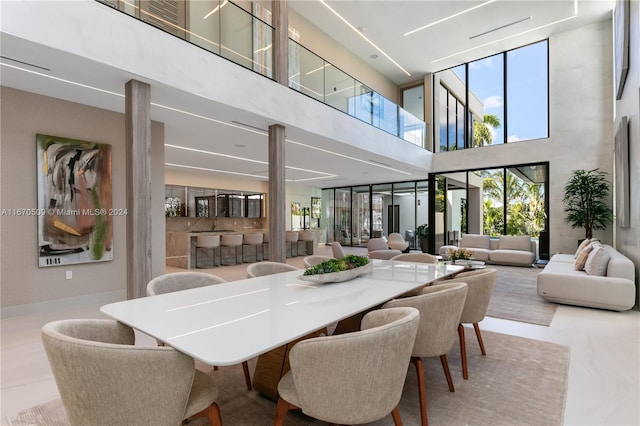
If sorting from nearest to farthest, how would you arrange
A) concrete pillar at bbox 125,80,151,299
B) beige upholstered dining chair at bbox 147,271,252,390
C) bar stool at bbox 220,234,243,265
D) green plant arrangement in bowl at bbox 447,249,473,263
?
beige upholstered dining chair at bbox 147,271,252,390 → concrete pillar at bbox 125,80,151,299 → green plant arrangement in bowl at bbox 447,249,473,263 → bar stool at bbox 220,234,243,265

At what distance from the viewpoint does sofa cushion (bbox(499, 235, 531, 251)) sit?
844 cm

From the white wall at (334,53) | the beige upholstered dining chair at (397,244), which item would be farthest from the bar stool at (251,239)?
the white wall at (334,53)

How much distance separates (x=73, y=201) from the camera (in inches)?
180

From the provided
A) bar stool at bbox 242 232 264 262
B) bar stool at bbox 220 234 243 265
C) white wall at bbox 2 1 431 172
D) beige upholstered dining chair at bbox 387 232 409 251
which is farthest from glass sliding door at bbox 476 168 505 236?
bar stool at bbox 220 234 243 265

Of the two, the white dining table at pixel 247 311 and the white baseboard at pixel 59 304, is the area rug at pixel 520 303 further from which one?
the white baseboard at pixel 59 304

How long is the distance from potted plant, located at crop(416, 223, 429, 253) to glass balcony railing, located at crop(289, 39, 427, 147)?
4.08 meters

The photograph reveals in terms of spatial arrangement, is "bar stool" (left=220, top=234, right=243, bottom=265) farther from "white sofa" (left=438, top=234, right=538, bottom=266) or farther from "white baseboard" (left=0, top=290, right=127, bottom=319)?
"white sofa" (left=438, top=234, right=538, bottom=266)

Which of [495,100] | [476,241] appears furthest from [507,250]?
[495,100]

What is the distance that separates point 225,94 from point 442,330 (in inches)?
162

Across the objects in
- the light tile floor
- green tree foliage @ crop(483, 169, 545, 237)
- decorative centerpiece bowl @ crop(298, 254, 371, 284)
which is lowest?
the light tile floor

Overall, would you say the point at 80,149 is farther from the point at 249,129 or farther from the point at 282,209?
the point at 282,209

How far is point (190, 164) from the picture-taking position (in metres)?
9.23

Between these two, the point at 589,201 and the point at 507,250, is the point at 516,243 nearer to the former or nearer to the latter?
the point at 507,250

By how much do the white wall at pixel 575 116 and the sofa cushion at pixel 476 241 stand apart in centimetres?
156
